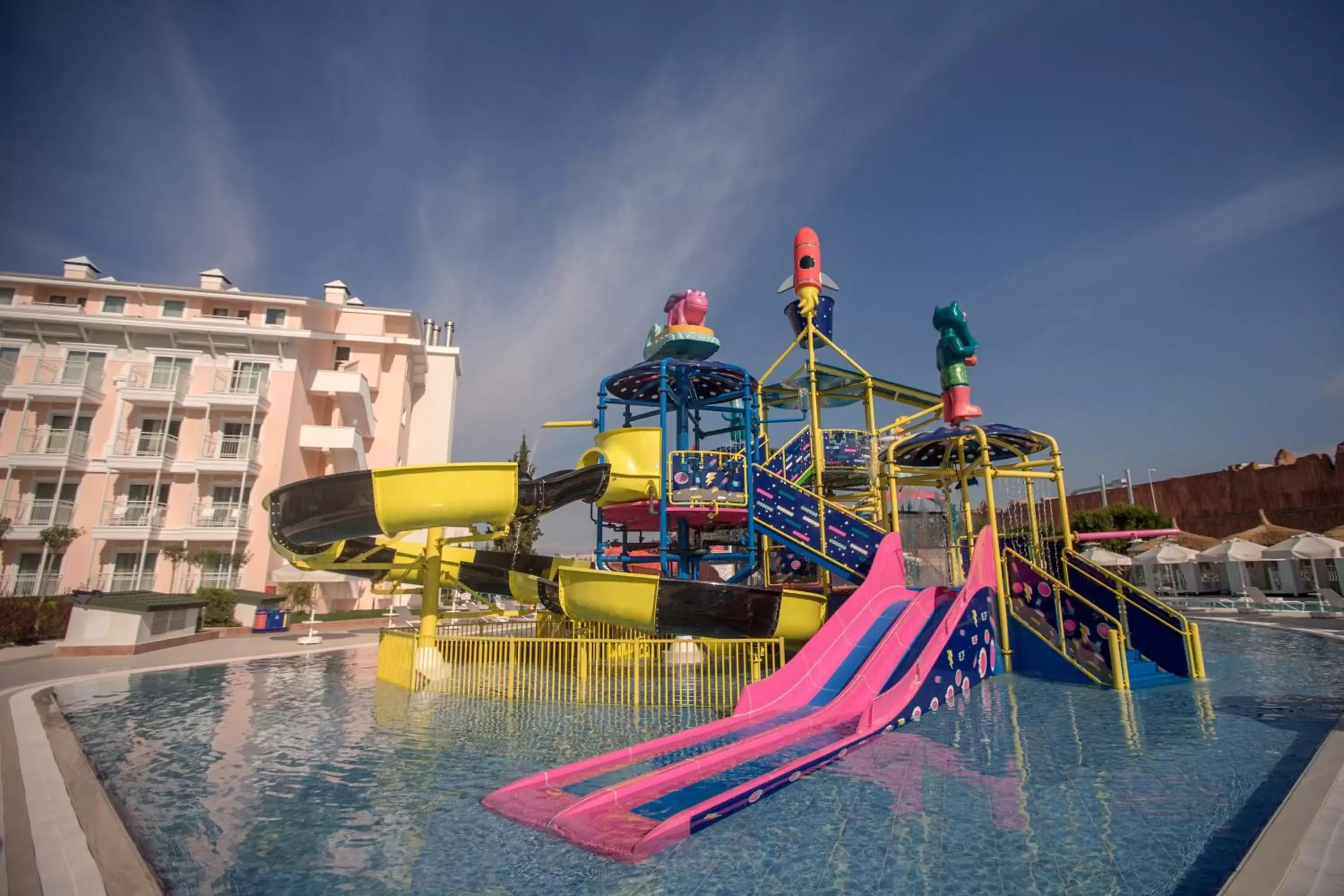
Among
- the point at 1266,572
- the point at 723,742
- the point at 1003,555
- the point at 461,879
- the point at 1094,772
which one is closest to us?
the point at 461,879

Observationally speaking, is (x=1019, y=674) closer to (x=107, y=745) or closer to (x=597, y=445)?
(x=597, y=445)

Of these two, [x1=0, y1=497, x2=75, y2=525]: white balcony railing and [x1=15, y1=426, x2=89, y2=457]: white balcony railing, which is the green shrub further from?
[x1=15, y1=426, x2=89, y2=457]: white balcony railing

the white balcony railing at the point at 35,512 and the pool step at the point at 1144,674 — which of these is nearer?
the pool step at the point at 1144,674

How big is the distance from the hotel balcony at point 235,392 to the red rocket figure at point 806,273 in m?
27.6

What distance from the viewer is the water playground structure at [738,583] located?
704cm

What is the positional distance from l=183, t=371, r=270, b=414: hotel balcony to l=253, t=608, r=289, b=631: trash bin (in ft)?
40.0

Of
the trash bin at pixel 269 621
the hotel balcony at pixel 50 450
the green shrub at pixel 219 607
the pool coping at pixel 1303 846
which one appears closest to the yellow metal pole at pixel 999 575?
the pool coping at pixel 1303 846

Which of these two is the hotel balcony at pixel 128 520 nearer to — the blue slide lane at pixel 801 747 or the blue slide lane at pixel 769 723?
Answer: the blue slide lane at pixel 769 723

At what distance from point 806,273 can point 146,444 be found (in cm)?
3226

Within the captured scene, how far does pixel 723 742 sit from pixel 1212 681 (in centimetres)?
910

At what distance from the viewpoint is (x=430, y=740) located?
784cm

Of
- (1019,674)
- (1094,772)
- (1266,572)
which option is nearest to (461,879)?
(1094,772)

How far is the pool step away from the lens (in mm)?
10539

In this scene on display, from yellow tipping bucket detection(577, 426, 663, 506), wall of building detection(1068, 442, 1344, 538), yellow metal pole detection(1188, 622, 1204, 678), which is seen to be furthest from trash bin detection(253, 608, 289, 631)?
wall of building detection(1068, 442, 1344, 538)
